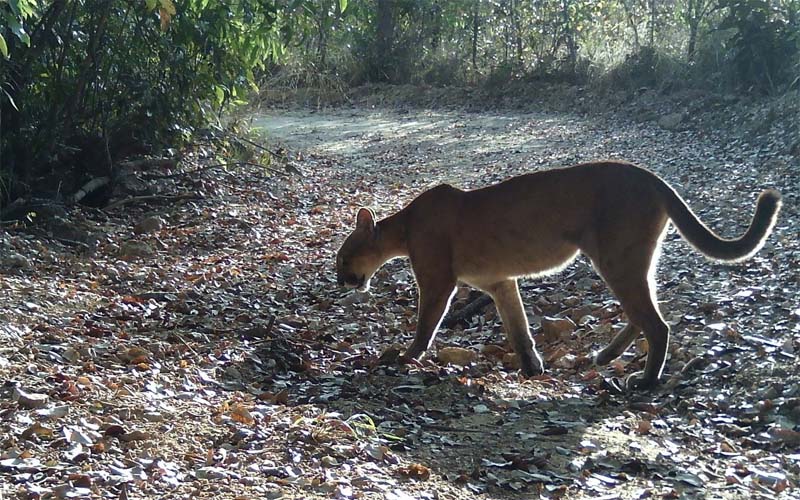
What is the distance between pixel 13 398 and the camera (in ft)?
15.9

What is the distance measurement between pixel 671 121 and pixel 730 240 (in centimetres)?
1114

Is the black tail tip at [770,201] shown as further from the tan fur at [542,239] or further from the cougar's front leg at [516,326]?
the cougar's front leg at [516,326]

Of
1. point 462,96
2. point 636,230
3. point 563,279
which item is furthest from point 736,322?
point 462,96

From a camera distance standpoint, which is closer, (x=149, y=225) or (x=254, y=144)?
(x=149, y=225)

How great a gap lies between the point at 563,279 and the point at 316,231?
11.7 ft

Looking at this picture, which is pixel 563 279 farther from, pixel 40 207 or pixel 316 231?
pixel 40 207

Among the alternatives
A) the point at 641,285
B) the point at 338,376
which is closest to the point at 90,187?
the point at 338,376

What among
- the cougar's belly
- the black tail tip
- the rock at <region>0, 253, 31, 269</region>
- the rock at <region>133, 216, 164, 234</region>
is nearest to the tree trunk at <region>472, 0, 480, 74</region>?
the rock at <region>133, 216, 164, 234</region>

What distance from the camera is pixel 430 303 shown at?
6797mm

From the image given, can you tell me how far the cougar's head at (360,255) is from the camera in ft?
24.4

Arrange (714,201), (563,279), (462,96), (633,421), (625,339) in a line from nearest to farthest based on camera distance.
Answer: (633,421) → (625,339) → (563,279) → (714,201) → (462,96)

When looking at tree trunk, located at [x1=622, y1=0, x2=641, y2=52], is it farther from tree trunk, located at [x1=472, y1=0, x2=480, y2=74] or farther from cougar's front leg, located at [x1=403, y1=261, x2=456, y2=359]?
cougar's front leg, located at [x1=403, y1=261, x2=456, y2=359]

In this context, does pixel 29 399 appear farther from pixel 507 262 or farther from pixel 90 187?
pixel 90 187

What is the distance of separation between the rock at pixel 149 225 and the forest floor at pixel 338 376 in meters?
0.02
